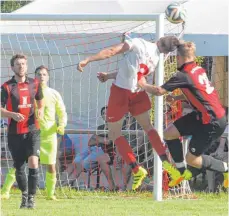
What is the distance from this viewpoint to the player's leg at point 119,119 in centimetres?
1177

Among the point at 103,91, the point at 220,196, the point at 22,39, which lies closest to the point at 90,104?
the point at 103,91

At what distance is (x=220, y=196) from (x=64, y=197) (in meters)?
2.39

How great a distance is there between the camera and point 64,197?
14812 mm

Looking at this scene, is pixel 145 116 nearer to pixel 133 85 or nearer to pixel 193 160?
pixel 133 85

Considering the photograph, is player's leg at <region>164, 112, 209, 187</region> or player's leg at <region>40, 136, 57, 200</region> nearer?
player's leg at <region>164, 112, 209, 187</region>

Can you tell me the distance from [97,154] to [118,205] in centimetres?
242

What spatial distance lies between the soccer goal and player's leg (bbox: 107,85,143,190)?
236 cm

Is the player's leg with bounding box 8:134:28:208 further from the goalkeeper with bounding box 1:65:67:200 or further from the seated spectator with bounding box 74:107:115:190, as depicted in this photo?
the seated spectator with bounding box 74:107:115:190

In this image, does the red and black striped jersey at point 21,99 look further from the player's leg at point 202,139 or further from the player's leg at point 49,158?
the player's leg at point 202,139

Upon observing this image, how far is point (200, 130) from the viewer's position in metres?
11.5

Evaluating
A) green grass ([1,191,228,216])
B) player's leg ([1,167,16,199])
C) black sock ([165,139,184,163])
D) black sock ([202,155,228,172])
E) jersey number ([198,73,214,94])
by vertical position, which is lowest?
green grass ([1,191,228,216])

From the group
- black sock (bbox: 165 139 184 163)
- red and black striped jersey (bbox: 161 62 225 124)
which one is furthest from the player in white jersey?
red and black striped jersey (bbox: 161 62 225 124)

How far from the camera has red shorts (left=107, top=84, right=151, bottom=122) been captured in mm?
11766

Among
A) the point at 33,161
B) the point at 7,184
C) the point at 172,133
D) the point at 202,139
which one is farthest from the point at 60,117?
the point at 202,139
